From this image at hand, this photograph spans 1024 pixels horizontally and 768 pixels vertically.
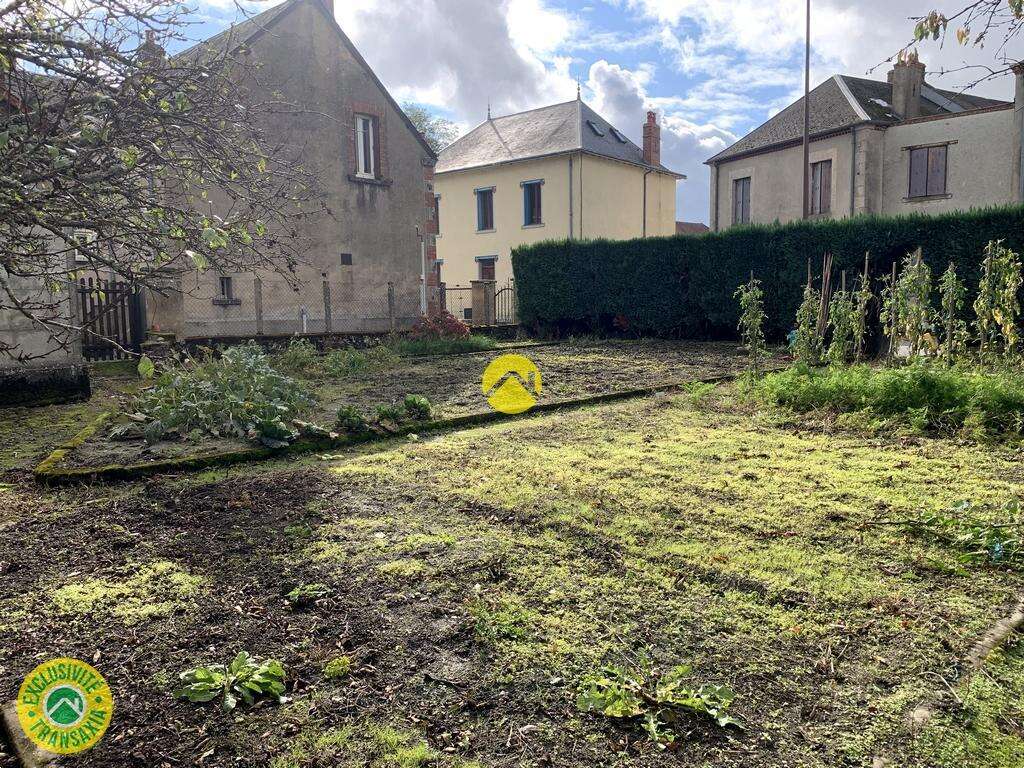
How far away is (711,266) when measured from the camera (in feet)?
55.6

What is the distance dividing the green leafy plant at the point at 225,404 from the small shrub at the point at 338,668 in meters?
3.65

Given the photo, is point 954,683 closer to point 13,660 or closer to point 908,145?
point 13,660

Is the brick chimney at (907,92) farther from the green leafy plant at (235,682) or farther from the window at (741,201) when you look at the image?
the green leafy plant at (235,682)

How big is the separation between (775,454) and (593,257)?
14566mm

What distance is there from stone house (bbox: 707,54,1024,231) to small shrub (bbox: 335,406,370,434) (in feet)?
58.7

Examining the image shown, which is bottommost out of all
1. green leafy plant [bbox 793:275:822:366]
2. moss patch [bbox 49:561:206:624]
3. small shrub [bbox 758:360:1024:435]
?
moss patch [bbox 49:561:206:624]

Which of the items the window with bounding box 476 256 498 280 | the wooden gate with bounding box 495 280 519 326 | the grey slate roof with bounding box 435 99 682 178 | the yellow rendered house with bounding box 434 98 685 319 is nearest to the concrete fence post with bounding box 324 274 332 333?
the wooden gate with bounding box 495 280 519 326

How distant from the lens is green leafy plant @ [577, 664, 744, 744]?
6.92 ft

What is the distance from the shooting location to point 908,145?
22.3 metres

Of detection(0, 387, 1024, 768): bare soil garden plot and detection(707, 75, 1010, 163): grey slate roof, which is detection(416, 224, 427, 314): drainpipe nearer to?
detection(707, 75, 1010, 163): grey slate roof

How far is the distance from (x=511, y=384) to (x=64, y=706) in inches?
316

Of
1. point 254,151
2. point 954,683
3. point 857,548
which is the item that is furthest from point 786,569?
point 254,151

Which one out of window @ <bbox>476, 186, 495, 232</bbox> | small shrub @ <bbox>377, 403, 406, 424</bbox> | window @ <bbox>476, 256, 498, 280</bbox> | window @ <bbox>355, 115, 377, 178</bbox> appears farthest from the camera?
window @ <bbox>476, 256, 498, 280</bbox>

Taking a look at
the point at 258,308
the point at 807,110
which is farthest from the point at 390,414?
the point at 807,110
